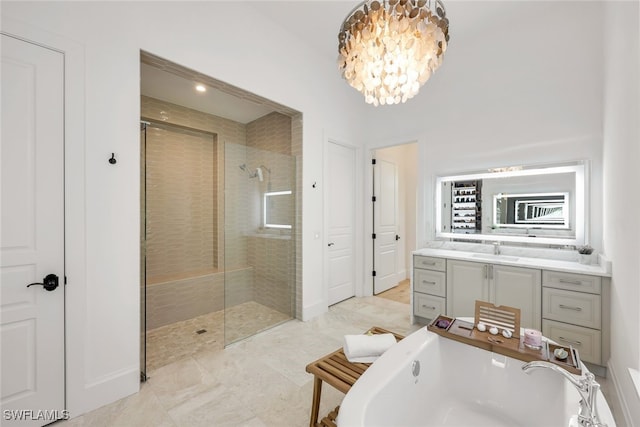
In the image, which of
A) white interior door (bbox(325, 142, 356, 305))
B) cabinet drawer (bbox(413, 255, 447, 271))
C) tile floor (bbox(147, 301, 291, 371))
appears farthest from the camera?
white interior door (bbox(325, 142, 356, 305))

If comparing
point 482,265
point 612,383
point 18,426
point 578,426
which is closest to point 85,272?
point 18,426

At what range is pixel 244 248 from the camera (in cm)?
308

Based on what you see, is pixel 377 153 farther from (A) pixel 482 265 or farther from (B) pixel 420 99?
(A) pixel 482 265

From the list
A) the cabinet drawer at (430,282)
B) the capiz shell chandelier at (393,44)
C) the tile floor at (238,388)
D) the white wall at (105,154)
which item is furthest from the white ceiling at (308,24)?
the tile floor at (238,388)

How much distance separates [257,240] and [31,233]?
1.90 m

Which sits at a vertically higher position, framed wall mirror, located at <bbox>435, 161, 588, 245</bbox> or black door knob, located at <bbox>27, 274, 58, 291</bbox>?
framed wall mirror, located at <bbox>435, 161, 588, 245</bbox>

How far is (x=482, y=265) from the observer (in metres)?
2.79

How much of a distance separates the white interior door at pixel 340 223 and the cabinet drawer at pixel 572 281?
2293 millimetres

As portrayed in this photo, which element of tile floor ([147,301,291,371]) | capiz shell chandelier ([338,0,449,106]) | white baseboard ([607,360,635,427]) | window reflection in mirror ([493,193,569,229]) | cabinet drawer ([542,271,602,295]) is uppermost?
capiz shell chandelier ([338,0,449,106])

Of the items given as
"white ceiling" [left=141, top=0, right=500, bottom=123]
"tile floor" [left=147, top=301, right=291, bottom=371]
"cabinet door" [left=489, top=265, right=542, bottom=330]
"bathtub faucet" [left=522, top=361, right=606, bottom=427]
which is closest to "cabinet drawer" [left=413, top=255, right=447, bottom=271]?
"cabinet door" [left=489, top=265, right=542, bottom=330]

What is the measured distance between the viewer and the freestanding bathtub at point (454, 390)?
49.2 inches

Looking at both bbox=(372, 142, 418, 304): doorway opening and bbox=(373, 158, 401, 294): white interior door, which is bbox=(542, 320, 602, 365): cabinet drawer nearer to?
bbox=(372, 142, 418, 304): doorway opening

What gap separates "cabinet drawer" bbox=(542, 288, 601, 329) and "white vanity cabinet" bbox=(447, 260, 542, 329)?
0.21 ft

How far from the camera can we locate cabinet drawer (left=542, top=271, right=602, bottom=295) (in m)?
2.20
